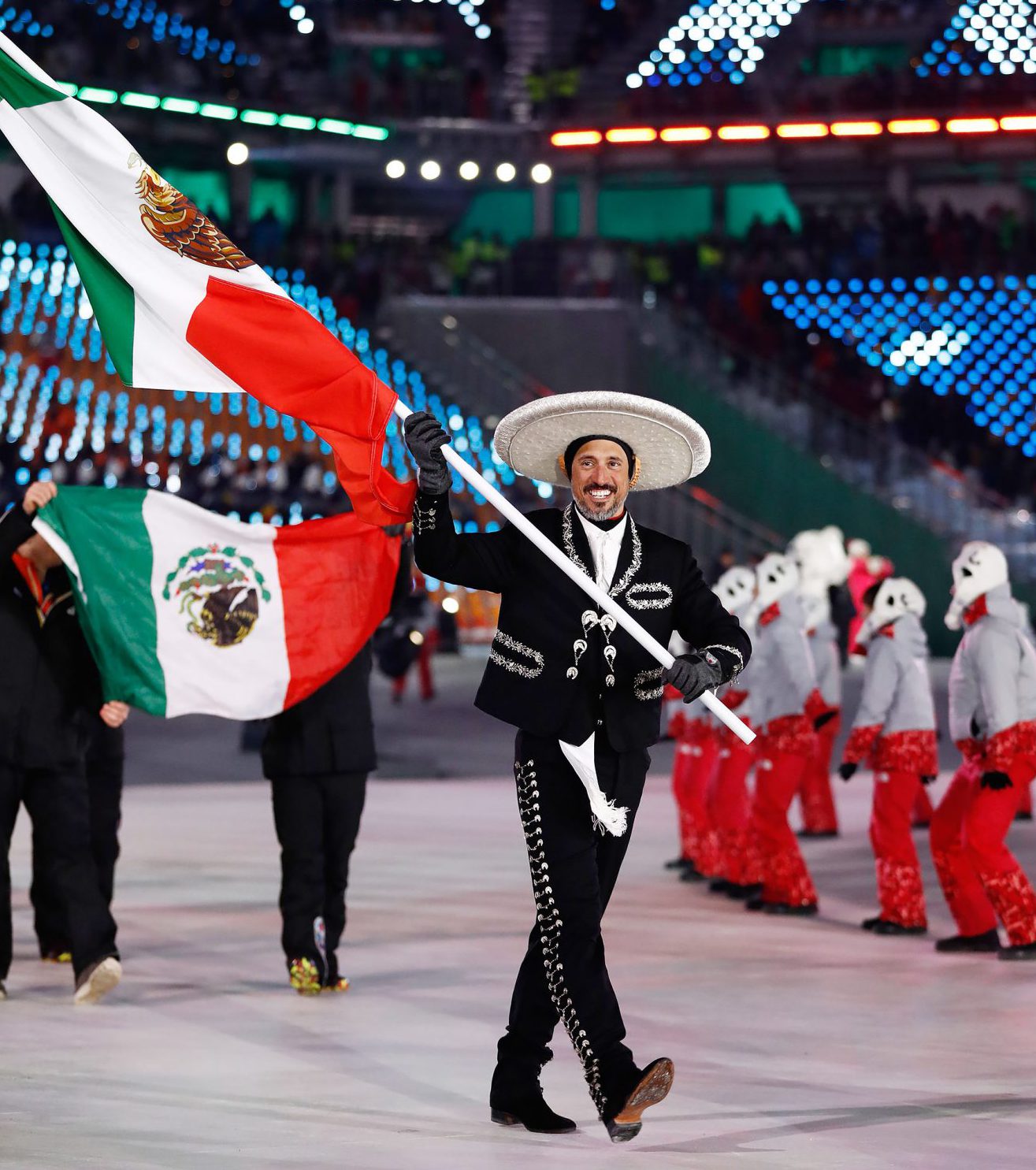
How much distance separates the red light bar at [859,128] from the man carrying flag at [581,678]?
3164 cm

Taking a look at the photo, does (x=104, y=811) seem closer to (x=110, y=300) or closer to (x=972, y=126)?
(x=110, y=300)

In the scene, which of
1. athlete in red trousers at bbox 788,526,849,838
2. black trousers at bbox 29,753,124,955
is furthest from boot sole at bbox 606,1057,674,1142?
athlete in red trousers at bbox 788,526,849,838

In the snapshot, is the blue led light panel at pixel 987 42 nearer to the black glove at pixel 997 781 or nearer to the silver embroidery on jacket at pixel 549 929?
the black glove at pixel 997 781

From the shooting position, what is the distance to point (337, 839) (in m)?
7.83

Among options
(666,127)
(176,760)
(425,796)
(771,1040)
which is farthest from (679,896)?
(666,127)

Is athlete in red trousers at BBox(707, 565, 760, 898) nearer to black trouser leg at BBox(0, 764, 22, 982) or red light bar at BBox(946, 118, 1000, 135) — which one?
black trouser leg at BBox(0, 764, 22, 982)

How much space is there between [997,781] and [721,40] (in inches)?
1226

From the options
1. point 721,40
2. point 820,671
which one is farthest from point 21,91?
point 721,40

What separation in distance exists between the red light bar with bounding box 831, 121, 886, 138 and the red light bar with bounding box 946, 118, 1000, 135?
1.18m

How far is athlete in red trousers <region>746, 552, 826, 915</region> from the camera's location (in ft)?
32.3

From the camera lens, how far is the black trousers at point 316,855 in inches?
303

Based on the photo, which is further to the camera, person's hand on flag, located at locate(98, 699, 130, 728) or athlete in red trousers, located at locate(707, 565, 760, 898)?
athlete in red trousers, located at locate(707, 565, 760, 898)

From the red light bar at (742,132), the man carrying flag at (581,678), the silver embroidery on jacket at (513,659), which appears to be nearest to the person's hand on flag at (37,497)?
the man carrying flag at (581,678)

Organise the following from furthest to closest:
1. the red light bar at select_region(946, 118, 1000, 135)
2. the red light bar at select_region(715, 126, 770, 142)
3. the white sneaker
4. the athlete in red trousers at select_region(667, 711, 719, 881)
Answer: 1. the red light bar at select_region(715, 126, 770, 142)
2. the red light bar at select_region(946, 118, 1000, 135)
3. the athlete in red trousers at select_region(667, 711, 719, 881)
4. the white sneaker
